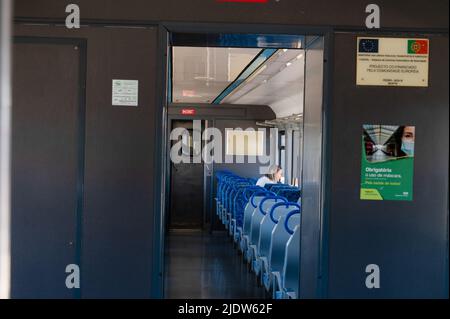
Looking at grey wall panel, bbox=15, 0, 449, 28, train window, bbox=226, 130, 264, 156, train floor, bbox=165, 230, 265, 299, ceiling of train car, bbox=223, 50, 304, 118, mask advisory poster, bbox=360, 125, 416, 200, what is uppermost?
ceiling of train car, bbox=223, 50, 304, 118

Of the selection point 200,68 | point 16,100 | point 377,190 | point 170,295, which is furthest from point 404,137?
point 200,68

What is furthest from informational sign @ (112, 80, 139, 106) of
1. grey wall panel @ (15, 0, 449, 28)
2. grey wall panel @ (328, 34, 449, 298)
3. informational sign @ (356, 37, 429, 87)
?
informational sign @ (356, 37, 429, 87)

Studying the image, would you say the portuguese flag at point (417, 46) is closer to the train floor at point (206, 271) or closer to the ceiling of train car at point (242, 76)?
the ceiling of train car at point (242, 76)

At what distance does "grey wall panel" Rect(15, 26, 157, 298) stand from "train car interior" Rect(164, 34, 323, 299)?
0.43m

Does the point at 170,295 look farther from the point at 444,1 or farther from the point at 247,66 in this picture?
the point at 444,1

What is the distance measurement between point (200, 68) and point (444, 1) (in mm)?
6049

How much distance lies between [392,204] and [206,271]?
606cm

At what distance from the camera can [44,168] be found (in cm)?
374

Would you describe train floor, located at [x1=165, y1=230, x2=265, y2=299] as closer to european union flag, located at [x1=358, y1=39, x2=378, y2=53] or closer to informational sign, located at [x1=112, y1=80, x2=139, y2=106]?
informational sign, located at [x1=112, y1=80, x2=139, y2=106]

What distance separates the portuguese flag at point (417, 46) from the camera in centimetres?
379

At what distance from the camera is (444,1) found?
3812 mm

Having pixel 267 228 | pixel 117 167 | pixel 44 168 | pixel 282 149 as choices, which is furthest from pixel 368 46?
pixel 282 149

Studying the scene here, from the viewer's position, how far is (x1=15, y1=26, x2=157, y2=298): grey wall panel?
3748 millimetres

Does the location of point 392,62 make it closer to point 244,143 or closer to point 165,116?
point 165,116
